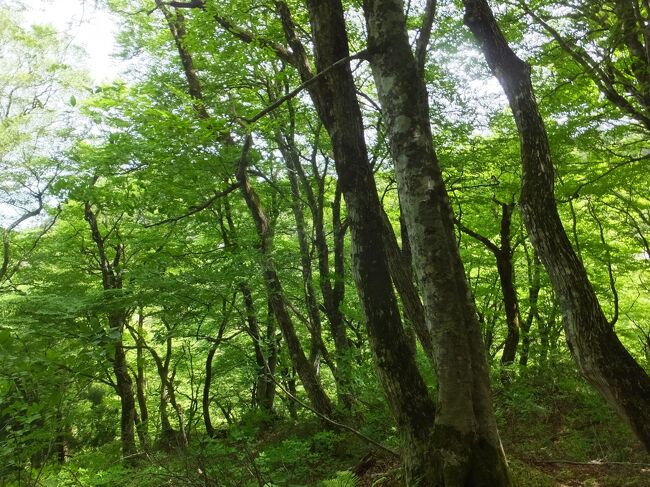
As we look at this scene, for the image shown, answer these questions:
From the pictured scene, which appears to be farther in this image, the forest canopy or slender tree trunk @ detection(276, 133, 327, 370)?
slender tree trunk @ detection(276, 133, 327, 370)

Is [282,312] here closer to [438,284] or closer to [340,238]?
[340,238]

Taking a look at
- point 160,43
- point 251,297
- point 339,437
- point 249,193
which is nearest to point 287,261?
point 251,297

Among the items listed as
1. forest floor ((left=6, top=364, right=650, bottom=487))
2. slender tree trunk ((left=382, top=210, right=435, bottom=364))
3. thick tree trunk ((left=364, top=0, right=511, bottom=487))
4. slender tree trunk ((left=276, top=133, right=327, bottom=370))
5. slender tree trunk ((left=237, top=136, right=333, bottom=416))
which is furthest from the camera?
slender tree trunk ((left=276, top=133, right=327, bottom=370))

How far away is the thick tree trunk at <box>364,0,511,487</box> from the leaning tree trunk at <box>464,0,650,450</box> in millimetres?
1740

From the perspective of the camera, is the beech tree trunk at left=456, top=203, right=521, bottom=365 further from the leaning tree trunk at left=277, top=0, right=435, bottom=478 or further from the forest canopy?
Result: the leaning tree trunk at left=277, top=0, right=435, bottom=478

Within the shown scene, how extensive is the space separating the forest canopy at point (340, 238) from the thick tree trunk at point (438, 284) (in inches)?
0.6

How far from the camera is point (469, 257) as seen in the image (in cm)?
1200

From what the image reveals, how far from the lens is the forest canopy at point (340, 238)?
11.4 ft

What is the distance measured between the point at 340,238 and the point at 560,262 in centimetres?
619

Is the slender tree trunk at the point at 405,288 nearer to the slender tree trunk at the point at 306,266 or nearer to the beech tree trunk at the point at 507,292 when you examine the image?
the slender tree trunk at the point at 306,266

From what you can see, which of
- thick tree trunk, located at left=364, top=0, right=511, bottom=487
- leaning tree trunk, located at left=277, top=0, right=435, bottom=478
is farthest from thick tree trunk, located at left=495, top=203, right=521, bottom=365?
thick tree trunk, located at left=364, top=0, right=511, bottom=487

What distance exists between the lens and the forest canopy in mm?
3471

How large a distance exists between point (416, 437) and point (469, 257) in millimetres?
8994

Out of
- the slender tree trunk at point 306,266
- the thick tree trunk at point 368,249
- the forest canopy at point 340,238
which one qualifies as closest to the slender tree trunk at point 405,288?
the forest canopy at point 340,238
